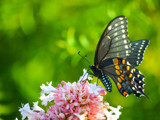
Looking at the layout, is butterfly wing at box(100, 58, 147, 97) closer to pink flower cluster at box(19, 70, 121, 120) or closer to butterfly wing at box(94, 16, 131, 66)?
butterfly wing at box(94, 16, 131, 66)

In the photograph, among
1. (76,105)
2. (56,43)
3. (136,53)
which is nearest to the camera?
(76,105)

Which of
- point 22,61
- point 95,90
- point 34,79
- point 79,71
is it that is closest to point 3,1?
point 22,61

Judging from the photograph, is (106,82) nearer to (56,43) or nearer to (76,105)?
(76,105)

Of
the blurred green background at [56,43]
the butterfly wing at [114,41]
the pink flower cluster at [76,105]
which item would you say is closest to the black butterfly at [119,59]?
the butterfly wing at [114,41]

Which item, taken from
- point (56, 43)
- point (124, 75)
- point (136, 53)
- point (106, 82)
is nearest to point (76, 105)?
point (106, 82)

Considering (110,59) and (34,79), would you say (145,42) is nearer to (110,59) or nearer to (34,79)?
(110,59)

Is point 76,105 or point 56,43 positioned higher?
point 56,43

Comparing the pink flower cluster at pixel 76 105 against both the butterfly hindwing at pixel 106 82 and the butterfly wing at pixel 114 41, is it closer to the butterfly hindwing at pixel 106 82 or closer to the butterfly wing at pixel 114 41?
the butterfly hindwing at pixel 106 82
